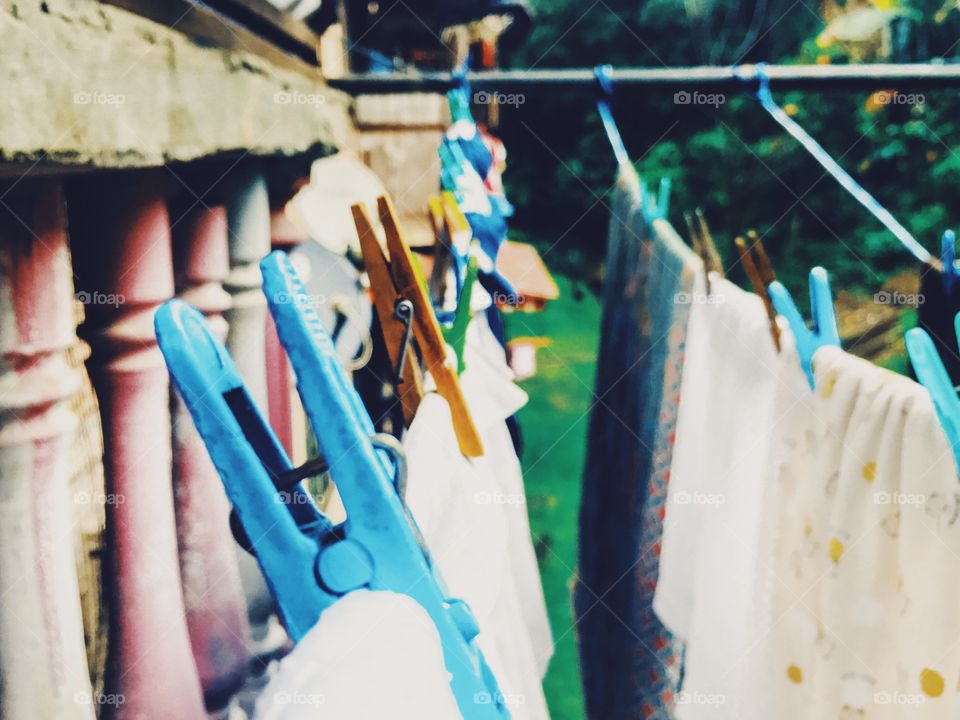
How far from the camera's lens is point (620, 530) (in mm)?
2078

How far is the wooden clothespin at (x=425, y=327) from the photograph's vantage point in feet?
2.95

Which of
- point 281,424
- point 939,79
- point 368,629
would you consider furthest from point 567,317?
point 368,629

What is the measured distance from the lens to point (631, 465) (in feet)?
6.39

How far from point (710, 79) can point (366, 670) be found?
1620 mm

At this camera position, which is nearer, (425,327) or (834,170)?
(425,327)

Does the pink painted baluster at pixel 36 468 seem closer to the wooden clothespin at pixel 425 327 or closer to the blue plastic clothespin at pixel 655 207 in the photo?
the wooden clothespin at pixel 425 327

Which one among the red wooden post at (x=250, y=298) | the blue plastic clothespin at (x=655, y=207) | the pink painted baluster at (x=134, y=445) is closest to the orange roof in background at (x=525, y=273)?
the blue plastic clothespin at (x=655, y=207)

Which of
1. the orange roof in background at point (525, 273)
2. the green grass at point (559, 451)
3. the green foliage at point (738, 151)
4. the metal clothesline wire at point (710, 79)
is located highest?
the green foliage at point (738, 151)

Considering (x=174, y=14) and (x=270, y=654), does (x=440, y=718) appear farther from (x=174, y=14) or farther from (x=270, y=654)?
(x=174, y=14)

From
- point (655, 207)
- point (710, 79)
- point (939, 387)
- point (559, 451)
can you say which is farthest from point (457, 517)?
point (559, 451)

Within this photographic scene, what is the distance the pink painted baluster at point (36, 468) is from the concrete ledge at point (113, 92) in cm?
7

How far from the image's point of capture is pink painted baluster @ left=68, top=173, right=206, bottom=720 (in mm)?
727

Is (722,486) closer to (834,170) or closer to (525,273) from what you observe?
(834,170)

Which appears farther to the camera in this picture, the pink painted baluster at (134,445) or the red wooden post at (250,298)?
the red wooden post at (250,298)
